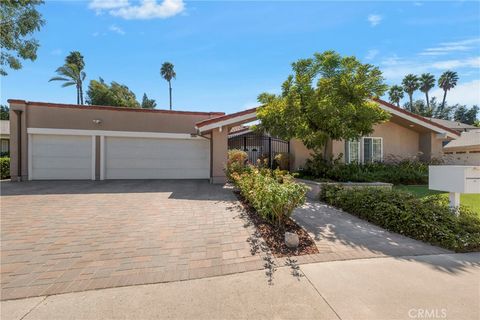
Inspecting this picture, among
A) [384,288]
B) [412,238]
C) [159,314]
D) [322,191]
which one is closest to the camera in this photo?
[159,314]

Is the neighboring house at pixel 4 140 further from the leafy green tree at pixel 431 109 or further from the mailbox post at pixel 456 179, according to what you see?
the leafy green tree at pixel 431 109

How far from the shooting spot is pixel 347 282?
3010 millimetres

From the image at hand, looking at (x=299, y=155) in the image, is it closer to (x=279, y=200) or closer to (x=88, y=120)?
(x=279, y=200)

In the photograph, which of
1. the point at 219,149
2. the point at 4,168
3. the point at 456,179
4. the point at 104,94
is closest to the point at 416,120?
the point at 456,179

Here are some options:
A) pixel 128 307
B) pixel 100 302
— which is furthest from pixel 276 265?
pixel 100 302

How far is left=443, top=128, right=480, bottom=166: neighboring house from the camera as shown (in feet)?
51.9

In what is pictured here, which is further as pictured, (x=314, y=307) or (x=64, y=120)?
(x=64, y=120)

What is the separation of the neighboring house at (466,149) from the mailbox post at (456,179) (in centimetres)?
1253

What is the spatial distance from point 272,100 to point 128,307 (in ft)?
26.9

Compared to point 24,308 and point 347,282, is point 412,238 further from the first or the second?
point 24,308

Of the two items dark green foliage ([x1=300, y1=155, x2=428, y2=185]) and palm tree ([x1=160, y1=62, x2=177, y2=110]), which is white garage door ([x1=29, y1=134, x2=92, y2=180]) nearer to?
dark green foliage ([x1=300, y1=155, x2=428, y2=185])

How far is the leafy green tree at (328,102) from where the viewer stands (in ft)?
26.4

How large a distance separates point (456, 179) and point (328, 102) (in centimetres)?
426

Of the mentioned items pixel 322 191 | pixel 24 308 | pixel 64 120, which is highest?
pixel 64 120
